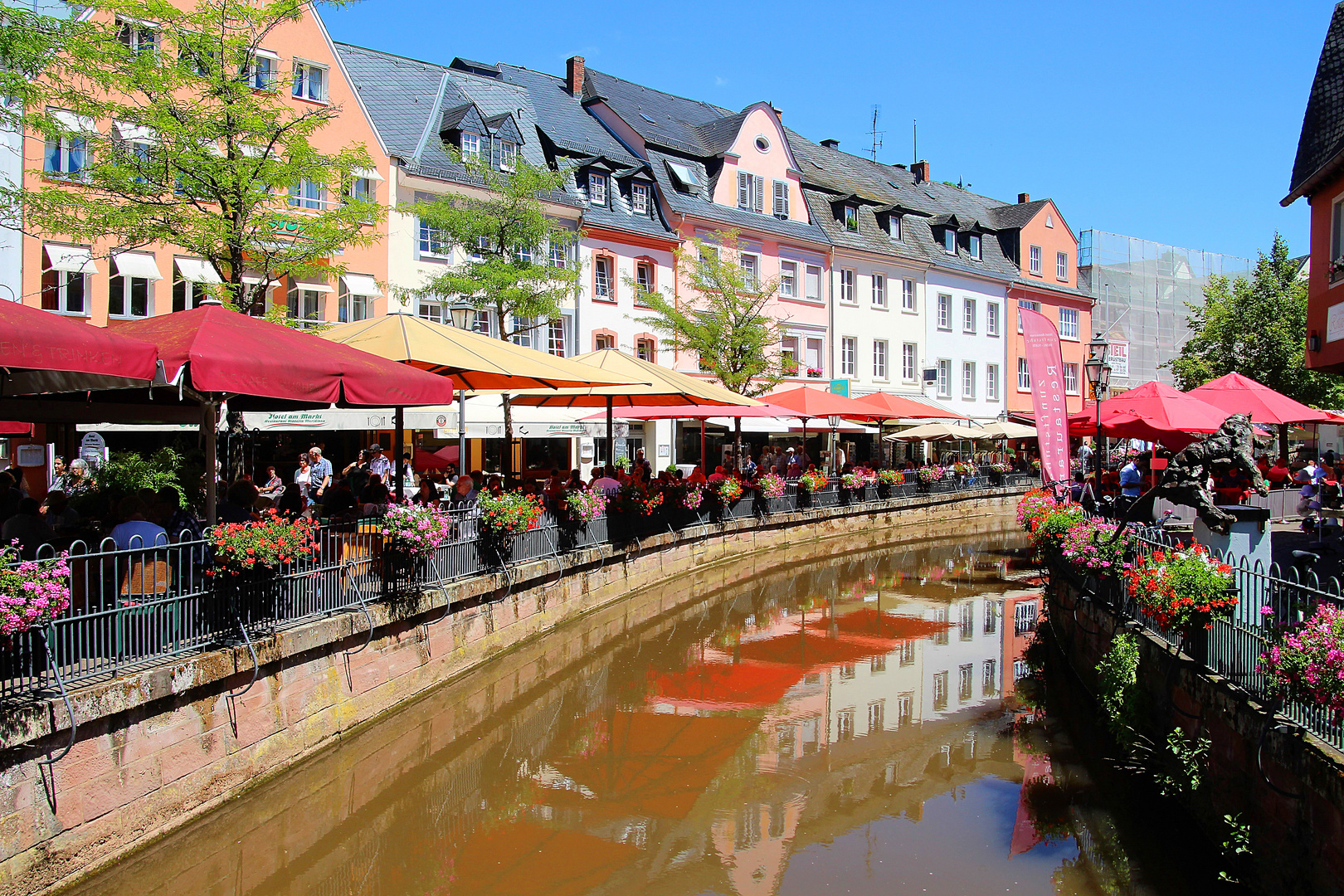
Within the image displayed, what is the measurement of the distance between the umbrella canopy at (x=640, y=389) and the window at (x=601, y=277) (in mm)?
12064

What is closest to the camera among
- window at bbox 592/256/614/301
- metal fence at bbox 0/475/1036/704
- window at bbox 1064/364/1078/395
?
metal fence at bbox 0/475/1036/704

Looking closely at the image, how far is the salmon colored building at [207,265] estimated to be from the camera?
19.8 m

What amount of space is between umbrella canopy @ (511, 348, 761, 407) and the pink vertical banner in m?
5.11

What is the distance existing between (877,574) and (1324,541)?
26.9 ft

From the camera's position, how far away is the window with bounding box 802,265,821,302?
3700cm

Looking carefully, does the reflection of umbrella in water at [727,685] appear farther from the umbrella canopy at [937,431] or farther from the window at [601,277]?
the umbrella canopy at [937,431]

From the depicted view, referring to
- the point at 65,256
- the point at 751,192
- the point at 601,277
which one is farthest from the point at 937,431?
the point at 65,256

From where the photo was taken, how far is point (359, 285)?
78.0ft

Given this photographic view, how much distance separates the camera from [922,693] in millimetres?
11109

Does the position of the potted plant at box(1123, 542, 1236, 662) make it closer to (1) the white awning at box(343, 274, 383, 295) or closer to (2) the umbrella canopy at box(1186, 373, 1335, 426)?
(2) the umbrella canopy at box(1186, 373, 1335, 426)

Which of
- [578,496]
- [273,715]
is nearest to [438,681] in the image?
[273,715]

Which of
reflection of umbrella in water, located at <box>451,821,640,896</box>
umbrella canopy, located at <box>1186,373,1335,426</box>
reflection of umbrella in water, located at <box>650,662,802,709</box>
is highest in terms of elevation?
umbrella canopy, located at <box>1186,373,1335,426</box>

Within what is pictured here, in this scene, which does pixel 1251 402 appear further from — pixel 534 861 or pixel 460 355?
pixel 534 861

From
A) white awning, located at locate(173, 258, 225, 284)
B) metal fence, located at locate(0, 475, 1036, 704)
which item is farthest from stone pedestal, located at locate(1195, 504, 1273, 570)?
white awning, located at locate(173, 258, 225, 284)
